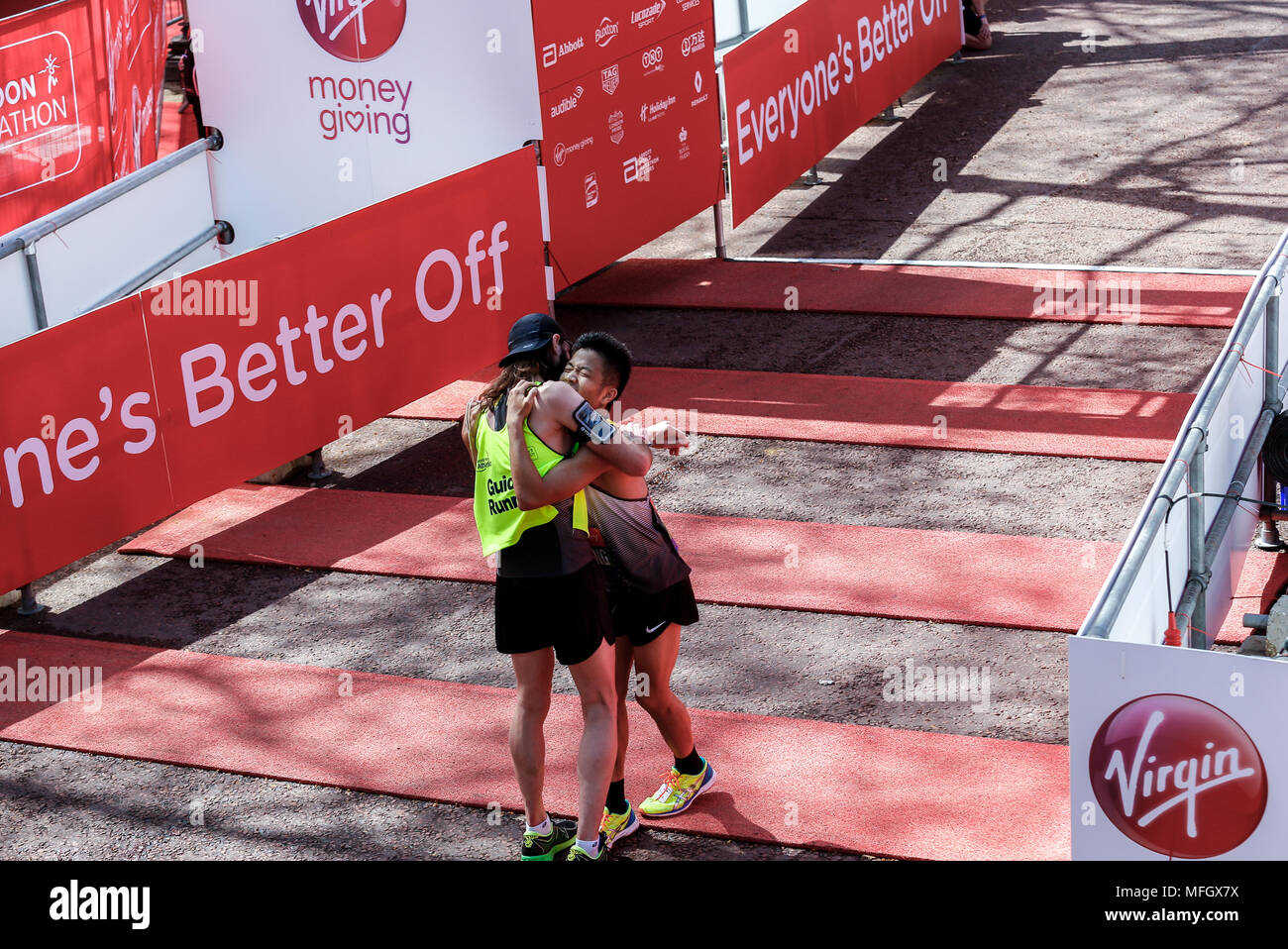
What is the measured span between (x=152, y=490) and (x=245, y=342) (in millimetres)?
1047

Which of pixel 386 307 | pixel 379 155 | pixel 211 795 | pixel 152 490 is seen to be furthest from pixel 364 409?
pixel 211 795

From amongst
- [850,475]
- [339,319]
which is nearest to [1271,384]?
[850,475]

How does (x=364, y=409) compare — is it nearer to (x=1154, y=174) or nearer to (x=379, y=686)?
(x=379, y=686)

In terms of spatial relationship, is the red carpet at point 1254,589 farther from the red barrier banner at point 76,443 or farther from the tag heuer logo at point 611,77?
the tag heuer logo at point 611,77

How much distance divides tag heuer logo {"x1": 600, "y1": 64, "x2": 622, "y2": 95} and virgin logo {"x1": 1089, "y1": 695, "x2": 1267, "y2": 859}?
8543mm

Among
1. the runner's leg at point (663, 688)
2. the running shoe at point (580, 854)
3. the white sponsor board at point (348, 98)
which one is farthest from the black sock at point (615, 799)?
the white sponsor board at point (348, 98)

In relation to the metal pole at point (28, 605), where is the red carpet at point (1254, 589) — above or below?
below

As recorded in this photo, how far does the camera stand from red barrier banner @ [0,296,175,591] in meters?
7.94

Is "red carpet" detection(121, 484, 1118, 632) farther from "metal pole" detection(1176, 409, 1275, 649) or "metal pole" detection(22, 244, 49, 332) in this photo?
"metal pole" detection(22, 244, 49, 332)

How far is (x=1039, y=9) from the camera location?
73.6 feet

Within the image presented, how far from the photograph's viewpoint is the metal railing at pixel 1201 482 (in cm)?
492

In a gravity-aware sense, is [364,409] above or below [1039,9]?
below

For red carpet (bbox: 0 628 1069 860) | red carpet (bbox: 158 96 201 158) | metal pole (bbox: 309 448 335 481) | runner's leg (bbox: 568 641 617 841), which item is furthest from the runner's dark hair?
red carpet (bbox: 158 96 201 158)

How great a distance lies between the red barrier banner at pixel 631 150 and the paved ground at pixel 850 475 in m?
0.80
